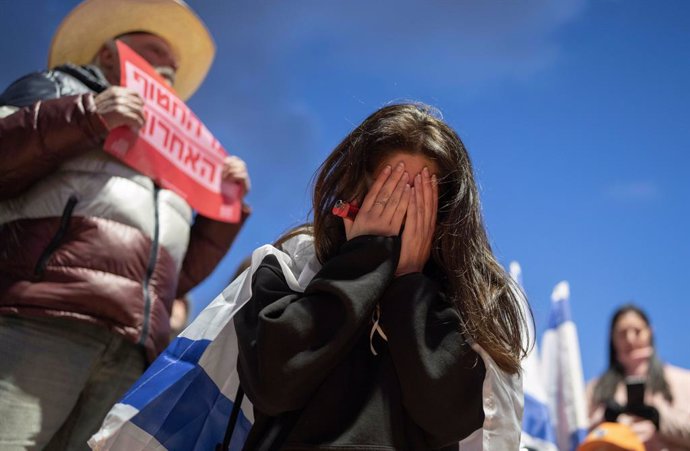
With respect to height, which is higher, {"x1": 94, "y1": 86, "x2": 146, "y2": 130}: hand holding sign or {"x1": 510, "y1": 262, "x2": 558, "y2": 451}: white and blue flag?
{"x1": 510, "y1": 262, "x2": 558, "y2": 451}: white and blue flag

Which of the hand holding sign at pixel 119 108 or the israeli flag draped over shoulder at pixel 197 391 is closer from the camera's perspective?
the israeli flag draped over shoulder at pixel 197 391

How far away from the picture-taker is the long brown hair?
1.93 metres

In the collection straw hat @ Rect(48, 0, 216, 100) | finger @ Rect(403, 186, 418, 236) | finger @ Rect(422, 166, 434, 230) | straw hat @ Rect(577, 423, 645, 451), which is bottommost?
finger @ Rect(403, 186, 418, 236)

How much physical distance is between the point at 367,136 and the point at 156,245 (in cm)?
132

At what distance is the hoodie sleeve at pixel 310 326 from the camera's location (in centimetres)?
173

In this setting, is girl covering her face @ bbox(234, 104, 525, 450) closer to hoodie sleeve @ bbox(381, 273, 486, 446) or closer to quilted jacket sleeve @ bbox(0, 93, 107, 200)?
hoodie sleeve @ bbox(381, 273, 486, 446)

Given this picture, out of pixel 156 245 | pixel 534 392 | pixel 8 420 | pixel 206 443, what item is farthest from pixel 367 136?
pixel 534 392

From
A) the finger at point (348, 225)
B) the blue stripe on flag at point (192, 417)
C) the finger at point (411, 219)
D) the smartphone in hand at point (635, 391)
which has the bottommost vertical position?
the blue stripe on flag at point (192, 417)

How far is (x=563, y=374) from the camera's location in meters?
7.18

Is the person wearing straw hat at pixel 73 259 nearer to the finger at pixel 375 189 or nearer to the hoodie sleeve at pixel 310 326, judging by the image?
the hoodie sleeve at pixel 310 326

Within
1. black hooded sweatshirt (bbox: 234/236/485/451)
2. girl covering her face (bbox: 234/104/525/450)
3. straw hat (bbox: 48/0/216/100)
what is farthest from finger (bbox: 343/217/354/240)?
straw hat (bbox: 48/0/216/100)

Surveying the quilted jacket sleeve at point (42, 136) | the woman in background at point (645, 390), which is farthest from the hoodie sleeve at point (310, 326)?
the woman in background at point (645, 390)

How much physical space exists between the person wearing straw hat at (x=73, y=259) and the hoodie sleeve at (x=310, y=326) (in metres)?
1.13

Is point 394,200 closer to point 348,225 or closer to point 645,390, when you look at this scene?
point 348,225
